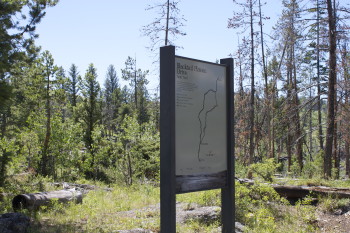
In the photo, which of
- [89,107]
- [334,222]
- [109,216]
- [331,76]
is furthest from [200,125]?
[89,107]

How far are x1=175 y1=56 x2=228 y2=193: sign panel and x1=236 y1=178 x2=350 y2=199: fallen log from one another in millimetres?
4888

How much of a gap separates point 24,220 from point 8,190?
16.3 feet

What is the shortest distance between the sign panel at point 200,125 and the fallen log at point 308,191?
4888mm

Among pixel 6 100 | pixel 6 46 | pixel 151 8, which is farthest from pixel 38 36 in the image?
pixel 151 8

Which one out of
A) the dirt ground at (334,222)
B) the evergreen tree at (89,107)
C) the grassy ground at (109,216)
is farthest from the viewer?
the evergreen tree at (89,107)

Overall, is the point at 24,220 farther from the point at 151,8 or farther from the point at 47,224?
the point at 151,8

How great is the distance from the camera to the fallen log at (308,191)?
362 inches

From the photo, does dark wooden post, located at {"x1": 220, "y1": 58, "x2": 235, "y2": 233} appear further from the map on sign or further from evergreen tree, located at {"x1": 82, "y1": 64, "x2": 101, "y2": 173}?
evergreen tree, located at {"x1": 82, "y1": 64, "x2": 101, "y2": 173}

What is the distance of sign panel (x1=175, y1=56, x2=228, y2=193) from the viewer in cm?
420

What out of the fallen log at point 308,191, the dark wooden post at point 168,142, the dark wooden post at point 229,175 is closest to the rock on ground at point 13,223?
the dark wooden post at point 168,142

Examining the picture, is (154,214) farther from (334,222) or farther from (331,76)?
(331,76)

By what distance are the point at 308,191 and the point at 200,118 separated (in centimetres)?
677

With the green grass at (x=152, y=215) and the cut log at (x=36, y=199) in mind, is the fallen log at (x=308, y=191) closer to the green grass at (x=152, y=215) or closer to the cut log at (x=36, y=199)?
the green grass at (x=152, y=215)

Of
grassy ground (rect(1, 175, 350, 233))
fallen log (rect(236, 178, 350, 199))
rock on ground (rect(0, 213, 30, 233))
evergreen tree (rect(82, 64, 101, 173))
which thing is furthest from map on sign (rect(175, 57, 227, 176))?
evergreen tree (rect(82, 64, 101, 173))
